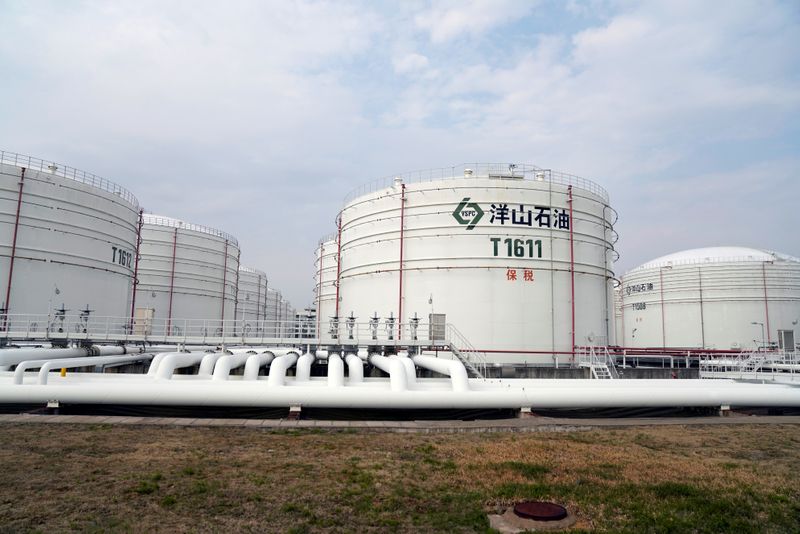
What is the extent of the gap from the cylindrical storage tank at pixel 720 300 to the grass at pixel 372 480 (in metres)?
40.3

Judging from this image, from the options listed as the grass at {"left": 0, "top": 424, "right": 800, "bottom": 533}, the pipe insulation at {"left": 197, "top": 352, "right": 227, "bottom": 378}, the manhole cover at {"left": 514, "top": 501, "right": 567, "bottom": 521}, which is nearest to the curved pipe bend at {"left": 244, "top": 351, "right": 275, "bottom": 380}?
the pipe insulation at {"left": 197, "top": 352, "right": 227, "bottom": 378}

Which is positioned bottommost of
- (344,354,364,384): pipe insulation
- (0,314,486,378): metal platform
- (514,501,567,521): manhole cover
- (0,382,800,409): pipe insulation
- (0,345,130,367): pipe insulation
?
(514,501,567,521): manhole cover

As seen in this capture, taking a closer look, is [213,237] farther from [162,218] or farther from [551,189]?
[551,189]

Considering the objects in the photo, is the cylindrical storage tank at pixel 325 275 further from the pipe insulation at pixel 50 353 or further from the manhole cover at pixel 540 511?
the manhole cover at pixel 540 511

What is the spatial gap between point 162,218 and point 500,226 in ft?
111

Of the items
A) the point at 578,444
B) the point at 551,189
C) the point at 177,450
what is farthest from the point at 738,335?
the point at 177,450

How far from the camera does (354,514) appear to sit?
736 centimetres

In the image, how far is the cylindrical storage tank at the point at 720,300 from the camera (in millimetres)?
46875

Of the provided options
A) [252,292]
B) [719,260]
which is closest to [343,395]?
[719,260]

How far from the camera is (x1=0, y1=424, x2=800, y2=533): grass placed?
23.1 ft

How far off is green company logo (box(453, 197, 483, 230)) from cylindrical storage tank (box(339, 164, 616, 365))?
0.05 meters

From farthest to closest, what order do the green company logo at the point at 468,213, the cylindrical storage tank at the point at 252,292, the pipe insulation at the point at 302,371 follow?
1. the cylindrical storage tank at the point at 252,292
2. the green company logo at the point at 468,213
3. the pipe insulation at the point at 302,371

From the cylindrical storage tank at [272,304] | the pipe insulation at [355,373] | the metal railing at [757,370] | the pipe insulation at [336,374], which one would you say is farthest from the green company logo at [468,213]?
the cylindrical storage tank at [272,304]

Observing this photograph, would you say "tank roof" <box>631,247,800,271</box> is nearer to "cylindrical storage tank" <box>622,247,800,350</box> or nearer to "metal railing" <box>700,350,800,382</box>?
"cylindrical storage tank" <box>622,247,800,350</box>
